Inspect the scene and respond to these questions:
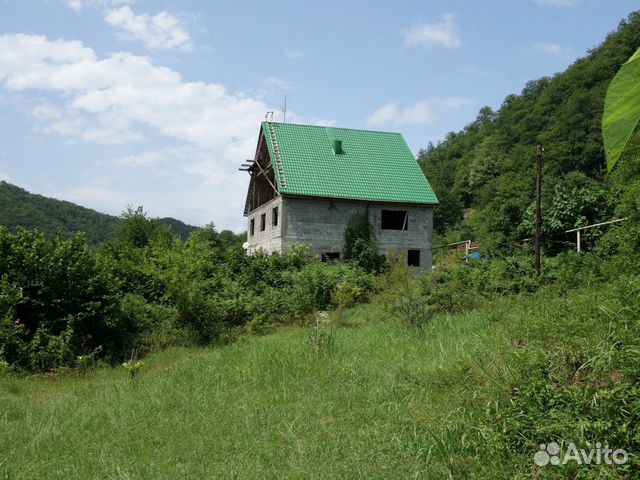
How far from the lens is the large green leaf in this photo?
1.54ft

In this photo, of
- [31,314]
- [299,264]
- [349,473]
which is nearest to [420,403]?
[349,473]

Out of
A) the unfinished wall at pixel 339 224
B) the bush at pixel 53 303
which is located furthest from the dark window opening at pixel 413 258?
the bush at pixel 53 303

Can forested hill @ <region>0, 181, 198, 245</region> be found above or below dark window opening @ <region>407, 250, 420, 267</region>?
above

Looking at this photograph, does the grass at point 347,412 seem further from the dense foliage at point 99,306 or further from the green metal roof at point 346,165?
the green metal roof at point 346,165

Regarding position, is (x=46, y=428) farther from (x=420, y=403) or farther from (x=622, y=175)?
(x=622, y=175)

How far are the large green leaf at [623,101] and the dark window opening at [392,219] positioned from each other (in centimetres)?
2225

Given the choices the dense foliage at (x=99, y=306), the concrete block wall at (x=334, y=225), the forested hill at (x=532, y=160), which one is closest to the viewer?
the dense foliage at (x=99, y=306)

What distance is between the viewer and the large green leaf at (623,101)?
0.47 m

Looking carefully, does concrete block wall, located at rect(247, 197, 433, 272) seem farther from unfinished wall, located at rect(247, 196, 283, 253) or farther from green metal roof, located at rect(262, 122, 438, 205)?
green metal roof, located at rect(262, 122, 438, 205)

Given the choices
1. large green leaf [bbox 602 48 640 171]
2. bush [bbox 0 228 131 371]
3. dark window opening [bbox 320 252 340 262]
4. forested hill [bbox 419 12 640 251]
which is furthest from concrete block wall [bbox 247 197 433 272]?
large green leaf [bbox 602 48 640 171]

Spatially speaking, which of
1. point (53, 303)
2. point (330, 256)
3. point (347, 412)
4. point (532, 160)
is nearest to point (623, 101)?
point (347, 412)

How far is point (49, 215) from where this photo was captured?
52.8 meters

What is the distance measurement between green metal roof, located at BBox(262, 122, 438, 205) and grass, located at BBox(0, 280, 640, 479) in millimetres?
13655

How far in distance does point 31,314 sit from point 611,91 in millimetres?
13454
